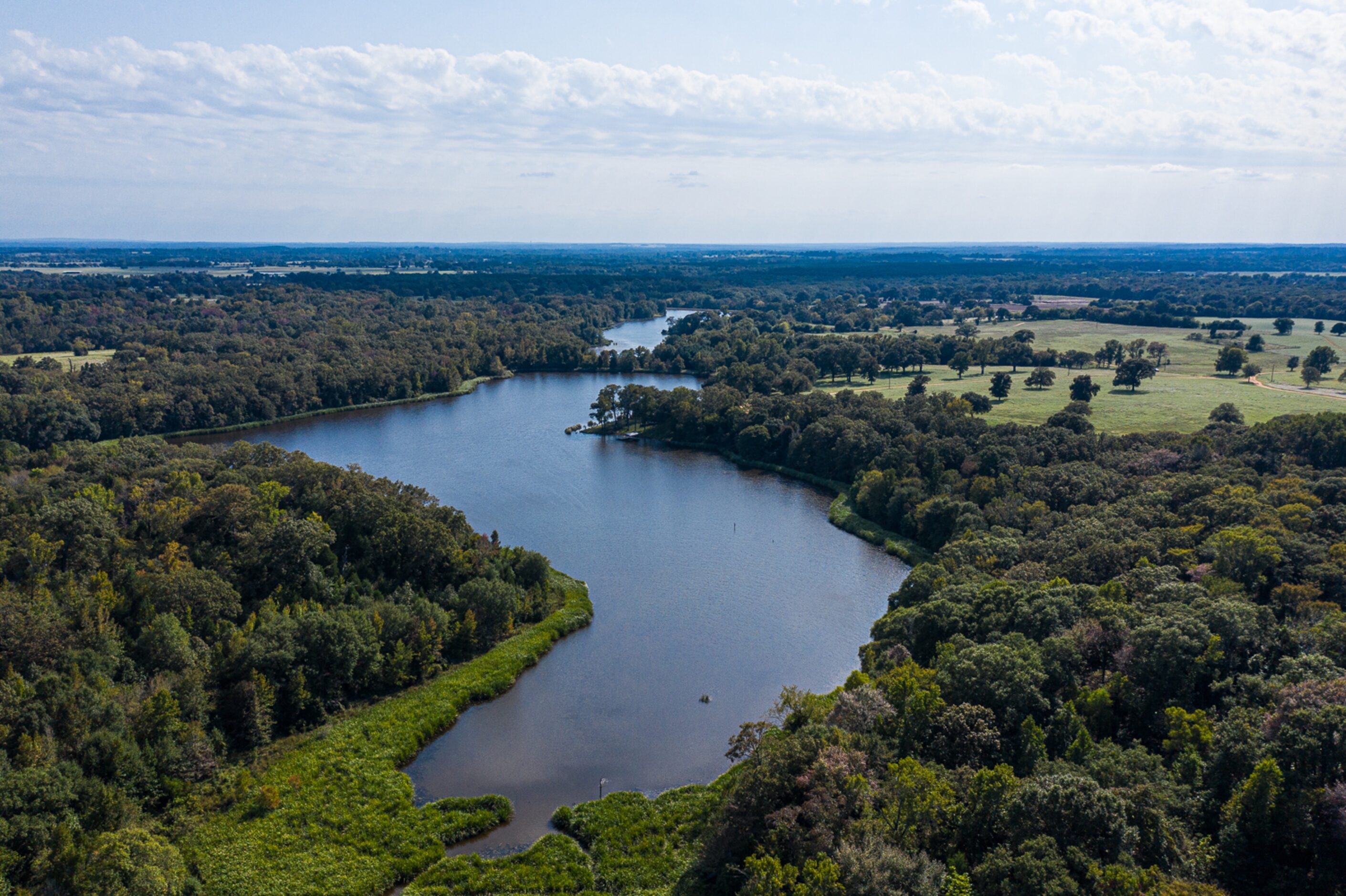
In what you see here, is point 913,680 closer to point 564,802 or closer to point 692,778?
point 692,778

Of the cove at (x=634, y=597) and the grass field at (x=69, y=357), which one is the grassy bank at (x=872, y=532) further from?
the grass field at (x=69, y=357)

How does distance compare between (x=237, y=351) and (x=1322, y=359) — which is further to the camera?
(x=237, y=351)

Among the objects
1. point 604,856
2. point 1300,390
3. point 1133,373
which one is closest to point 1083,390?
point 1133,373

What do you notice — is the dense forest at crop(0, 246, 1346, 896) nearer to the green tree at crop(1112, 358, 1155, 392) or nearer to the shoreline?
the shoreline

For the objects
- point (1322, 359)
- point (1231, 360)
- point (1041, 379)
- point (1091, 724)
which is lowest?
point (1091, 724)

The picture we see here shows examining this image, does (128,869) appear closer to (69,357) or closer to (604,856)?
(604,856)

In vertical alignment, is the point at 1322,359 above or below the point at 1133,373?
above

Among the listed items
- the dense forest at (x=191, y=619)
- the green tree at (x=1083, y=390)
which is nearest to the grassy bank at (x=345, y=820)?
the dense forest at (x=191, y=619)
